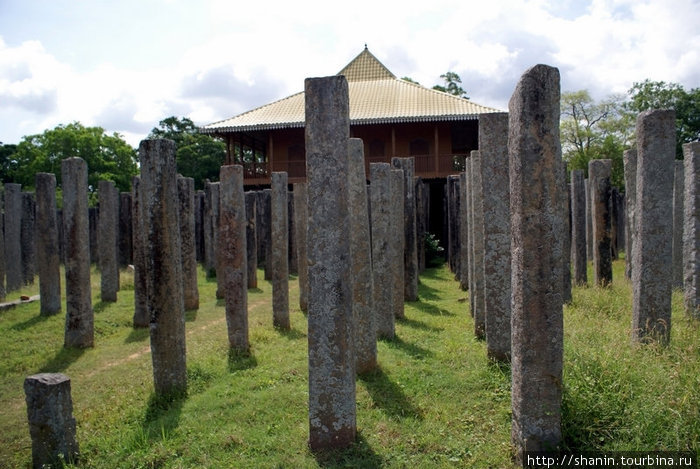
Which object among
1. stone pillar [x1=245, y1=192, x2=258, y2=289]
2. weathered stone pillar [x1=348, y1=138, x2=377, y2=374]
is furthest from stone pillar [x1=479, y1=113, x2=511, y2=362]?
stone pillar [x1=245, y1=192, x2=258, y2=289]

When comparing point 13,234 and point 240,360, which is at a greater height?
point 13,234

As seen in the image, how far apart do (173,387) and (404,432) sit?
8.35 feet

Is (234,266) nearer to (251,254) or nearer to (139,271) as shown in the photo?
(139,271)

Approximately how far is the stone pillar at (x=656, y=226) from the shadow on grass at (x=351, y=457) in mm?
3186

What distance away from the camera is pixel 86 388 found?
6.09 metres

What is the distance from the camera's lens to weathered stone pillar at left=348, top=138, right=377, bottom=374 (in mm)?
5598

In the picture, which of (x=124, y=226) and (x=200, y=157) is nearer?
(x=124, y=226)

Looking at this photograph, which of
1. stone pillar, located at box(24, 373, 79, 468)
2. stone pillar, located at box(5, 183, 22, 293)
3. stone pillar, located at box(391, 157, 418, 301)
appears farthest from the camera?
stone pillar, located at box(5, 183, 22, 293)

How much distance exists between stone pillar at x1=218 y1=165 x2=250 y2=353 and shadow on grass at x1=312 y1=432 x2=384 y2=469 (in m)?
3.20

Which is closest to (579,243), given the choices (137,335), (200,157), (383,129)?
(137,335)

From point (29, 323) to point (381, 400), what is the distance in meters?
6.94

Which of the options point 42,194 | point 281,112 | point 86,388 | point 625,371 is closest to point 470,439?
point 625,371

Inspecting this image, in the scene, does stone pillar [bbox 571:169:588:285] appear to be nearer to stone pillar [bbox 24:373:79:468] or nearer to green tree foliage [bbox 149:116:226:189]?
stone pillar [bbox 24:373:79:468]

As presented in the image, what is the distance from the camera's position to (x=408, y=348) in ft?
21.9
